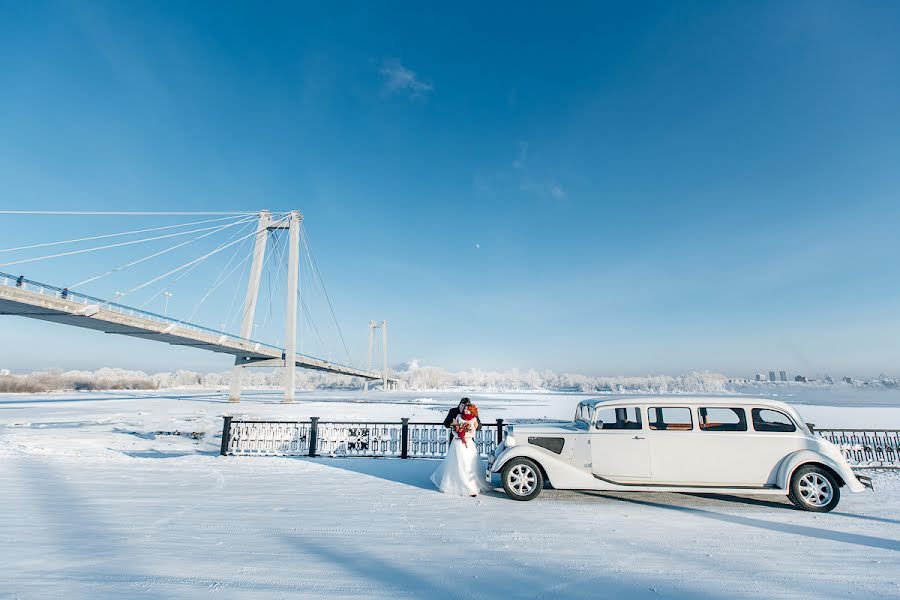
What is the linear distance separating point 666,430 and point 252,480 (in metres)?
7.60

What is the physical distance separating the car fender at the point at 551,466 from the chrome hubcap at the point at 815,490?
10.2ft

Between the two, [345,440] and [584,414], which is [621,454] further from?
[345,440]

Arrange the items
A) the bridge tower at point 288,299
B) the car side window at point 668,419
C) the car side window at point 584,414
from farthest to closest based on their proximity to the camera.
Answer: the bridge tower at point 288,299
the car side window at point 584,414
the car side window at point 668,419

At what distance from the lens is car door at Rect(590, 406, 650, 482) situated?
6637mm

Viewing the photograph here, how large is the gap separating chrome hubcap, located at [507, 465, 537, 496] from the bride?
0.71 m

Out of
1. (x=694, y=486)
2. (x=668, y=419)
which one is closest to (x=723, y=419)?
(x=668, y=419)

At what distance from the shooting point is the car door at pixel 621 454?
21.8 feet

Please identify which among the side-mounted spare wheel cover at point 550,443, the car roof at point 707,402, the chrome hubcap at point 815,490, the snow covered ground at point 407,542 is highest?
the car roof at point 707,402

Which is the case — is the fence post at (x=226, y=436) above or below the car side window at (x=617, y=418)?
below

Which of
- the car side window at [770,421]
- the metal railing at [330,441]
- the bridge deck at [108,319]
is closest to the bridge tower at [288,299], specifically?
the bridge deck at [108,319]

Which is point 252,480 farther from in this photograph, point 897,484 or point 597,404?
point 897,484

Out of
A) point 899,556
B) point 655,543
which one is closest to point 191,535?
point 655,543

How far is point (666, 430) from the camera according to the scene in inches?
262

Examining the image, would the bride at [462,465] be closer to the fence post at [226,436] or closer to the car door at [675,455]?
the car door at [675,455]
